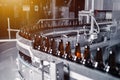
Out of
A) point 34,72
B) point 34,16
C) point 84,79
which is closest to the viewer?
point 84,79

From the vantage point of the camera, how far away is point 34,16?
798 centimetres

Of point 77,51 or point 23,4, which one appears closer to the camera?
point 77,51

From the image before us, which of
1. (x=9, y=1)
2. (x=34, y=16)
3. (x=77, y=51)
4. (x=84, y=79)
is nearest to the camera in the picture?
(x=84, y=79)

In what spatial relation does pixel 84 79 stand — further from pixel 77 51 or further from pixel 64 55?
pixel 77 51

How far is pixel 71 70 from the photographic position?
3.59ft

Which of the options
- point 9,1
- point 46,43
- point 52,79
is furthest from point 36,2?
point 52,79

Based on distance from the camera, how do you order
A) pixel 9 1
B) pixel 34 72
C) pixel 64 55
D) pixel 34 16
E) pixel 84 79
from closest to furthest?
1. pixel 84 79
2. pixel 64 55
3. pixel 34 72
4. pixel 9 1
5. pixel 34 16

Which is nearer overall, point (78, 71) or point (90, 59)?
point (78, 71)

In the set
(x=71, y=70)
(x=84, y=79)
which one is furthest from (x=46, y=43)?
(x=84, y=79)

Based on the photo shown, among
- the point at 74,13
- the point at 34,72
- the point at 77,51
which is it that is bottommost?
the point at 34,72

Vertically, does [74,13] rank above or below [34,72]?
above

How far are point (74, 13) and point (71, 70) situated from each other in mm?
6970

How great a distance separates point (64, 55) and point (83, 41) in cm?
120

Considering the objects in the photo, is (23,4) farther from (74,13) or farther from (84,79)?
(84,79)
